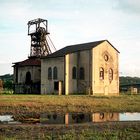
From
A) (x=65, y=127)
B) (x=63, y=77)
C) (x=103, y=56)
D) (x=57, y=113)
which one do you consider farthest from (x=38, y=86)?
(x=65, y=127)

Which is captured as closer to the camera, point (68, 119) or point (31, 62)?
point (68, 119)

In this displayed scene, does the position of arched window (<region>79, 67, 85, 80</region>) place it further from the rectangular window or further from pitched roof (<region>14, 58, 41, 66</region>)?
pitched roof (<region>14, 58, 41, 66</region>)

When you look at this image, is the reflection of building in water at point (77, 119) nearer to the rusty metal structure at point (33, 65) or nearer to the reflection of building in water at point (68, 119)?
the reflection of building in water at point (68, 119)

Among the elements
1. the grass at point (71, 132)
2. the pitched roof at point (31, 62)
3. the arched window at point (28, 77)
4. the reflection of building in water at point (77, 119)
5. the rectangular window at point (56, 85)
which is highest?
the pitched roof at point (31, 62)

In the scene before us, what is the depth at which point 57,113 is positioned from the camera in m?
30.8

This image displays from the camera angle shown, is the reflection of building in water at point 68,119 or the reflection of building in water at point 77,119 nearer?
the reflection of building in water at point 68,119

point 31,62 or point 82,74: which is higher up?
point 31,62

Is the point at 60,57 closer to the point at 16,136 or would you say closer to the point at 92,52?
the point at 92,52

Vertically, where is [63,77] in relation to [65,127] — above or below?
above

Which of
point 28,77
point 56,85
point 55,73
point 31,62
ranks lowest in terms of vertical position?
point 56,85

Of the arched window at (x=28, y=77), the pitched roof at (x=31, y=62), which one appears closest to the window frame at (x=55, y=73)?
the pitched roof at (x=31, y=62)

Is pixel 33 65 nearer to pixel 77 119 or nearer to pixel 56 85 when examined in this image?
pixel 56 85

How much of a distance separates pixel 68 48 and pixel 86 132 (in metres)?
59.7

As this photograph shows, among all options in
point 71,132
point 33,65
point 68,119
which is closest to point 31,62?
point 33,65
